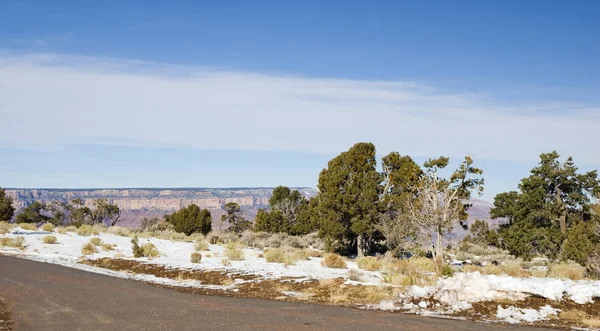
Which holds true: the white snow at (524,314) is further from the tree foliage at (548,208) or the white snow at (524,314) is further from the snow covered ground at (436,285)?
the tree foliage at (548,208)

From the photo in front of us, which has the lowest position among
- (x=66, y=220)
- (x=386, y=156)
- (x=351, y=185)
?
(x=66, y=220)

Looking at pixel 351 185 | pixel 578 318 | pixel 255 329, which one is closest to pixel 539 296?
pixel 578 318

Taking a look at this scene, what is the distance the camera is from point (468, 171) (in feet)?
91.9

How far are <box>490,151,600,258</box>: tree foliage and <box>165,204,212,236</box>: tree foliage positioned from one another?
102ft

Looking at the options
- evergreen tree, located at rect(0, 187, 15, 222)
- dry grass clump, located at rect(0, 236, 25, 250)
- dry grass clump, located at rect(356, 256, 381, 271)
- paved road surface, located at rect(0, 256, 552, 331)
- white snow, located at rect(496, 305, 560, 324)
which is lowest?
dry grass clump, located at rect(0, 236, 25, 250)

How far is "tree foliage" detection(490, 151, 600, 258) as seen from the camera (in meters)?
33.2

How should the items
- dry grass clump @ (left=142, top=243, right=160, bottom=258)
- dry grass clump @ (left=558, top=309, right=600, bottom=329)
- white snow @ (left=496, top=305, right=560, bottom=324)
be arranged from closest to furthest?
dry grass clump @ (left=558, top=309, right=600, bottom=329)
white snow @ (left=496, top=305, right=560, bottom=324)
dry grass clump @ (left=142, top=243, right=160, bottom=258)

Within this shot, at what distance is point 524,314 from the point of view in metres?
11.8

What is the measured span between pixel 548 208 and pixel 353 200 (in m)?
12.8

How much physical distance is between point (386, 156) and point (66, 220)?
174 feet

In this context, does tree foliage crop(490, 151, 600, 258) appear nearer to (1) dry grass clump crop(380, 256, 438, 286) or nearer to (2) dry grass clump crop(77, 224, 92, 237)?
(1) dry grass clump crop(380, 256, 438, 286)

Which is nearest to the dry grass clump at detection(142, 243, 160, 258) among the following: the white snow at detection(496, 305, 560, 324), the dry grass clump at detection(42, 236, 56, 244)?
the dry grass clump at detection(42, 236, 56, 244)

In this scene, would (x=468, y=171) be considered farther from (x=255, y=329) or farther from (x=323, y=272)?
(x=255, y=329)

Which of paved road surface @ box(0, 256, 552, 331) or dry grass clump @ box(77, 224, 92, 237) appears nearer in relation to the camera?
paved road surface @ box(0, 256, 552, 331)
